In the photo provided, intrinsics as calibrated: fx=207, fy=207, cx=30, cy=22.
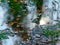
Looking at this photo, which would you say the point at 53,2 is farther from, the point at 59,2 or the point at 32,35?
the point at 32,35

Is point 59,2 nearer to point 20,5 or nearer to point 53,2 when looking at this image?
point 53,2

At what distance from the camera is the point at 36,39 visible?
8.84 feet

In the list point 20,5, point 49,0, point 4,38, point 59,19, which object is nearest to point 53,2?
point 49,0

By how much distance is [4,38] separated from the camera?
8.57 feet

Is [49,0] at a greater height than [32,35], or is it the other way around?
[49,0]

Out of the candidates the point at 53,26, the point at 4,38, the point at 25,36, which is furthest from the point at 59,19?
the point at 4,38

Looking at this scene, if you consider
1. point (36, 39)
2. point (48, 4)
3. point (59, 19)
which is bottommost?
point (36, 39)

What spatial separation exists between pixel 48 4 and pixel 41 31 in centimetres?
45

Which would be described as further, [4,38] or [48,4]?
[48,4]

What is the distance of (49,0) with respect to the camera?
2.93m

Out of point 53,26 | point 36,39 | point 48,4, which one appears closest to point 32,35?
point 36,39

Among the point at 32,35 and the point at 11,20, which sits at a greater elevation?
the point at 11,20

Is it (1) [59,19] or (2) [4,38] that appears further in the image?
(1) [59,19]

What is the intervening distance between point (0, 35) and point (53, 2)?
89 centimetres
